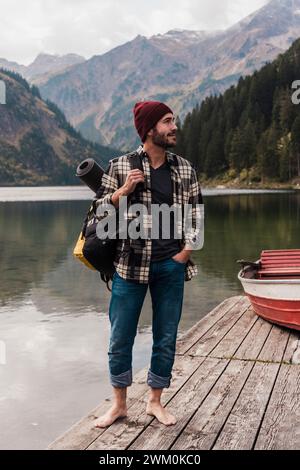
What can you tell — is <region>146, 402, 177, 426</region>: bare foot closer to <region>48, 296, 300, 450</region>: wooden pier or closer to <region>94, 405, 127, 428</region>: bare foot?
<region>48, 296, 300, 450</region>: wooden pier

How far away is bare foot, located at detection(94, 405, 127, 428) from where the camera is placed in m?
5.54

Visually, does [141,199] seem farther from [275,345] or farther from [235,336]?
[235,336]

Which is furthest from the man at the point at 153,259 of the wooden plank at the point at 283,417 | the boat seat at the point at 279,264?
the boat seat at the point at 279,264

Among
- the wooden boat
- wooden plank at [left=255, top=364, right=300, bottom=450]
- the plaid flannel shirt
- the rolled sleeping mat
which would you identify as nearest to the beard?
the plaid flannel shirt

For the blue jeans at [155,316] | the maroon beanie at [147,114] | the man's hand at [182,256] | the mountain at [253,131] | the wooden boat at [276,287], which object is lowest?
the wooden boat at [276,287]

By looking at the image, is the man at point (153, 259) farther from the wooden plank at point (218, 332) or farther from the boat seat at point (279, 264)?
the boat seat at point (279, 264)

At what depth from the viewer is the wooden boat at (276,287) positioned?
9797 millimetres

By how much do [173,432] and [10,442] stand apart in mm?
3115

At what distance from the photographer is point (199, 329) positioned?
10.1 metres

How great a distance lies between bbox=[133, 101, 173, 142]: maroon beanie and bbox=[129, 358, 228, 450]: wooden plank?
2913mm

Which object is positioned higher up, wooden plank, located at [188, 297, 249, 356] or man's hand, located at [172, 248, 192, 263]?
man's hand, located at [172, 248, 192, 263]

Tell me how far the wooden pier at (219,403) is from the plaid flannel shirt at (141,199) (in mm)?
1537

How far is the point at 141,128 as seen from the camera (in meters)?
5.54
